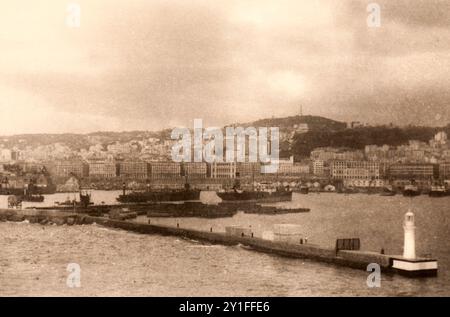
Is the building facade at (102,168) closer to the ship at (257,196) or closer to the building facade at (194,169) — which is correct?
the building facade at (194,169)

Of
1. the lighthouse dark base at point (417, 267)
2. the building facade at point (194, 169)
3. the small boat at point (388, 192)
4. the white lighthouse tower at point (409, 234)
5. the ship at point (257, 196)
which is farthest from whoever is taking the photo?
the ship at point (257, 196)

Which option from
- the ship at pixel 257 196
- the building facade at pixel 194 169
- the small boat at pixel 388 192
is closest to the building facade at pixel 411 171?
the small boat at pixel 388 192

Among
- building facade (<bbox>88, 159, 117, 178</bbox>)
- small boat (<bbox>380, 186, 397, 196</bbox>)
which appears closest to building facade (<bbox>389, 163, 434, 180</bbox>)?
small boat (<bbox>380, 186, 397, 196</bbox>)

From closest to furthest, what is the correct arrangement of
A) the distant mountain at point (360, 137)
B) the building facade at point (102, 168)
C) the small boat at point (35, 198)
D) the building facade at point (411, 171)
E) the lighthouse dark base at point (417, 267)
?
the lighthouse dark base at point (417, 267) < the distant mountain at point (360, 137) < the building facade at point (102, 168) < the building facade at point (411, 171) < the small boat at point (35, 198)

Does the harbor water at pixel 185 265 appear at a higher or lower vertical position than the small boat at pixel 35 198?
lower
